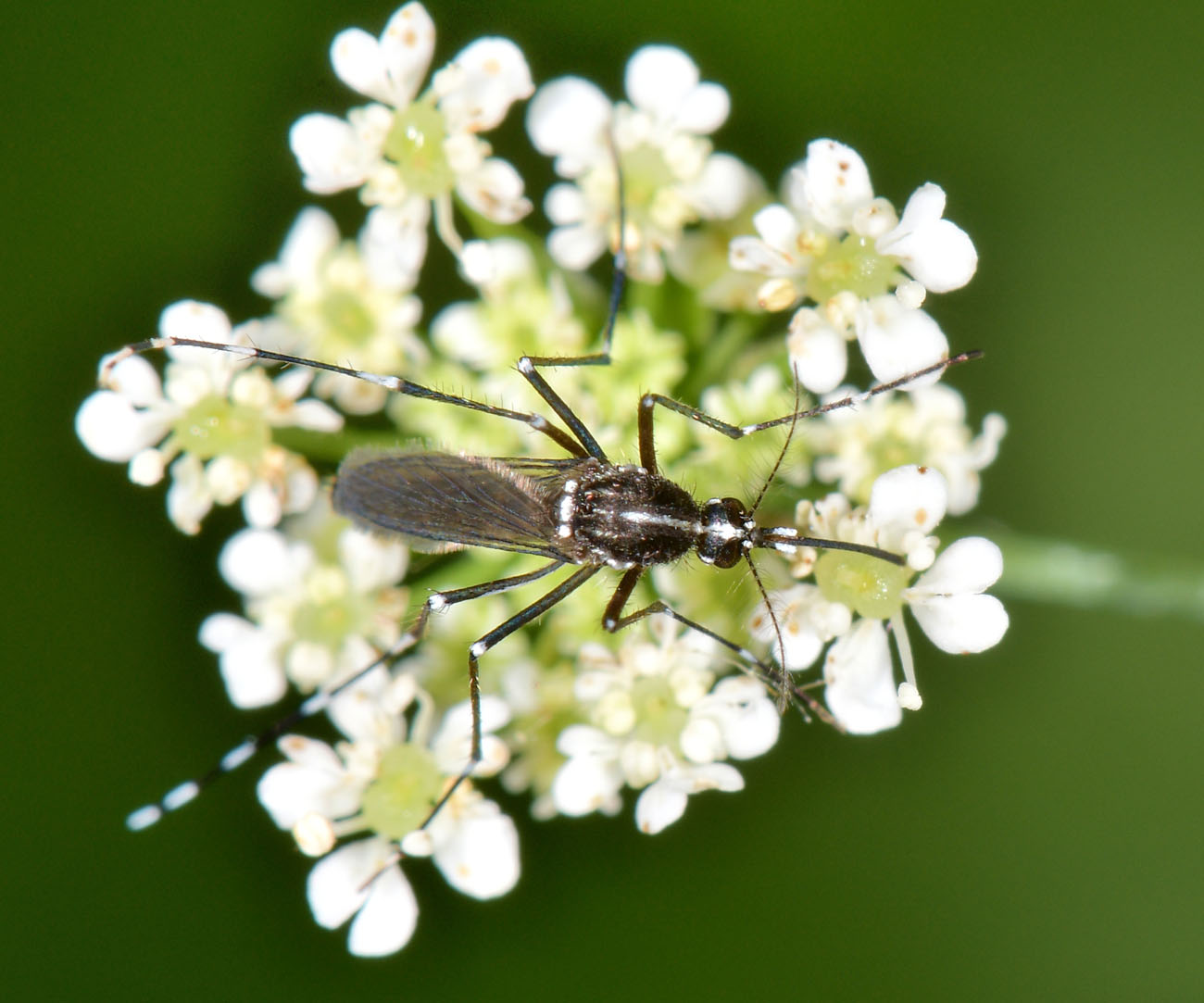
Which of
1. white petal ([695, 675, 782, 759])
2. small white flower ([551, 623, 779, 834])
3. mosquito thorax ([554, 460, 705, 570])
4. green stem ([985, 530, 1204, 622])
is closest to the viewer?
white petal ([695, 675, 782, 759])

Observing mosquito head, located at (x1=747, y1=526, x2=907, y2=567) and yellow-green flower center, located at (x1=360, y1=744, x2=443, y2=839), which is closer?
mosquito head, located at (x1=747, y1=526, x2=907, y2=567)

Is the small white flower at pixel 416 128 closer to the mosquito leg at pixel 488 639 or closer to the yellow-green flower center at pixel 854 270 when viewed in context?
the yellow-green flower center at pixel 854 270

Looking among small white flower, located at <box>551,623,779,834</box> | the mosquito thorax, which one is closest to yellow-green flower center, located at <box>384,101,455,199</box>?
the mosquito thorax

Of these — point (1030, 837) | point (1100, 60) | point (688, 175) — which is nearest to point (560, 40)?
point (688, 175)

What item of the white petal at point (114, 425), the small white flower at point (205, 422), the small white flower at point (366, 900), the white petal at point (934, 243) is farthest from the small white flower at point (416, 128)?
the small white flower at point (366, 900)

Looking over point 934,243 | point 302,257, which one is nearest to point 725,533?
point 934,243

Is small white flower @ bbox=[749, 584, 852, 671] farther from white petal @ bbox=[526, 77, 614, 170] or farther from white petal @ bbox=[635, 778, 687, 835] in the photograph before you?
white petal @ bbox=[526, 77, 614, 170]

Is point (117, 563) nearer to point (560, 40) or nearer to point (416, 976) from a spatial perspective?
point (416, 976)
